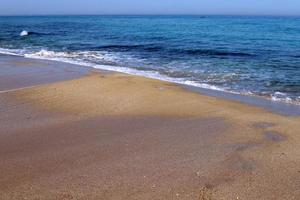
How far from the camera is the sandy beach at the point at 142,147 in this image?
4.45 meters

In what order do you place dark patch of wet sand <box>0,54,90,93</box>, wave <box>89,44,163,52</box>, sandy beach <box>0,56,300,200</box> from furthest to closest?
wave <box>89,44,163,52</box>, dark patch of wet sand <box>0,54,90,93</box>, sandy beach <box>0,56,300,200</box>

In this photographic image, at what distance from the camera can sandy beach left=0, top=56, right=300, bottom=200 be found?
14.6 ft

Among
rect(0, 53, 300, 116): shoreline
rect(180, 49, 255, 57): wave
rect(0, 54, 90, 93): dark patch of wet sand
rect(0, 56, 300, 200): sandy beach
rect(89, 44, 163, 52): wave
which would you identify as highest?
rect(0, 56, 300, 200): sandy beach

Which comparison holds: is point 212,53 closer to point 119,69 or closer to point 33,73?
point 119,69

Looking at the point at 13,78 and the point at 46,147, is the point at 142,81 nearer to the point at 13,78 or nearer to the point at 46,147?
the point at 13,78

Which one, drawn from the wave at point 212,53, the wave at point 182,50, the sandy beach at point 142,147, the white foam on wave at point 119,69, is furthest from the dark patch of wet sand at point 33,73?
the wave at point 212,53

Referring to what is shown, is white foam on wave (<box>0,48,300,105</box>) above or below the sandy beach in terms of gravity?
below

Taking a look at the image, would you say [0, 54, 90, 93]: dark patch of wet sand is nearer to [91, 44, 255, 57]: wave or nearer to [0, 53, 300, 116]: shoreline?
[0, 53, 300, 116]: shoreline

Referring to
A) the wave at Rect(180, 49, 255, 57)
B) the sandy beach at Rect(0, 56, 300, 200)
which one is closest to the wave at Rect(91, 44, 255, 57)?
the wave at Rect(180, 49, 255, 57)

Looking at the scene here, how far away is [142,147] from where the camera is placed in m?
5.75

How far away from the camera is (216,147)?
19.1ft

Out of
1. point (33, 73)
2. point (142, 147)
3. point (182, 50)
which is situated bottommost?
point (182, 50)

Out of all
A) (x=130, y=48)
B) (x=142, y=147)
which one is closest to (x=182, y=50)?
(x=130, y=48)

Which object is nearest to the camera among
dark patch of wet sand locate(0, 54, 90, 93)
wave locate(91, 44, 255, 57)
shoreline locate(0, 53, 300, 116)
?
shoreline locate(0, 53, 300, 116)
